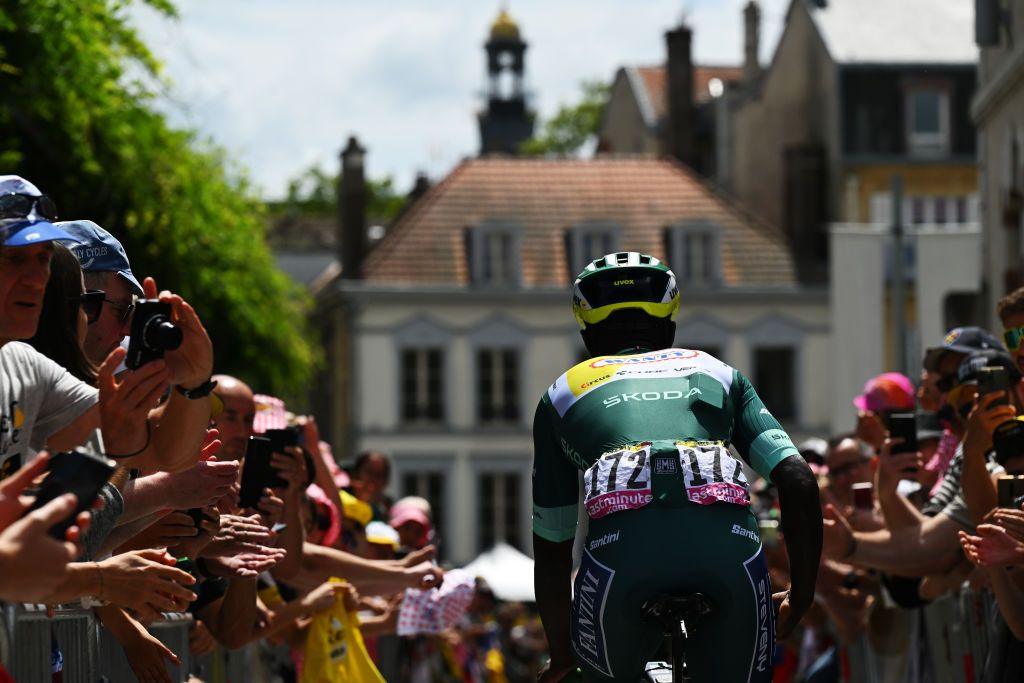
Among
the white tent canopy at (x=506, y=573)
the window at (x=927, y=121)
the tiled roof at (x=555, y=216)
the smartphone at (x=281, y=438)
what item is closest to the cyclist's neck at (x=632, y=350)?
the smartphone at (x=281, y=438)

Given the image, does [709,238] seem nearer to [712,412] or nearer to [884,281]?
[884,281]

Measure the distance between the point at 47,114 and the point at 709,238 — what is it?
3677cm

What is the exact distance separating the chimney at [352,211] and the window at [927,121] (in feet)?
43.9

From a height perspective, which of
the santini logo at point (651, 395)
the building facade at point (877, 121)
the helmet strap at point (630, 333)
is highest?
the building facade at point (877, 121)

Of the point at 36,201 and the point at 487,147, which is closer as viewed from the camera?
the point at 36,201

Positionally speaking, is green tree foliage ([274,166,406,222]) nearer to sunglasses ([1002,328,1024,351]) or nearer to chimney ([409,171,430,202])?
chimney ([409,171,430,202])

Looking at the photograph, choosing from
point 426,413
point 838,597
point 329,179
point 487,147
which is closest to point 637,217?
point 426,413

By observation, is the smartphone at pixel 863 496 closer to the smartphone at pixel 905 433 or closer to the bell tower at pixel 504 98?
the smartphone at pixel 905 433

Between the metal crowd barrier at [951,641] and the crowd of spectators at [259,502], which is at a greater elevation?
the crowd of spectators at [259,502]

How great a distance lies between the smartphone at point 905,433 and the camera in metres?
9.33

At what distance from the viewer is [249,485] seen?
28.8 feet

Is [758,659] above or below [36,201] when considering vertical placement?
below

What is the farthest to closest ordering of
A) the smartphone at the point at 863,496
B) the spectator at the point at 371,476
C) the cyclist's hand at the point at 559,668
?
the spectator at the point at 371,476, the smartphone at the point at 863,496, the cyclist's hand at the point at 559,668

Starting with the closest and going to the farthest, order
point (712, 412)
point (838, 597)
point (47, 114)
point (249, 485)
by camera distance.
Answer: point (712, 412) → point (249, 485) → point (838, 597) → point (47, 114)
